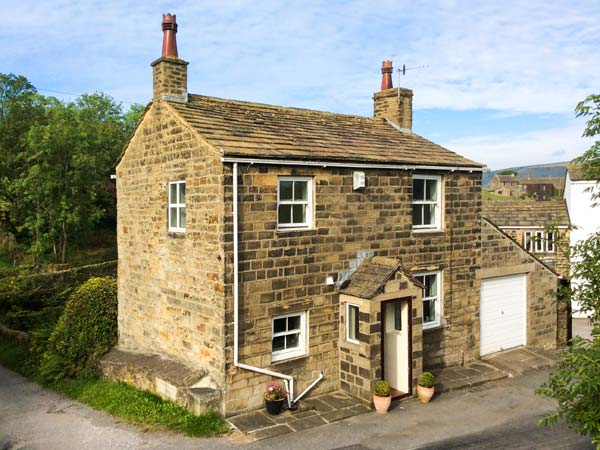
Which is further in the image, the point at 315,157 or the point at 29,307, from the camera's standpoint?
the point at 29,307

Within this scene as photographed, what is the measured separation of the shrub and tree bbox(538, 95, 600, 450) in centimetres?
1212

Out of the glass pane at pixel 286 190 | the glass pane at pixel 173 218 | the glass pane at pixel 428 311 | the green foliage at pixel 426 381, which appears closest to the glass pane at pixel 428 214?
the glass pane at pixel 428 311

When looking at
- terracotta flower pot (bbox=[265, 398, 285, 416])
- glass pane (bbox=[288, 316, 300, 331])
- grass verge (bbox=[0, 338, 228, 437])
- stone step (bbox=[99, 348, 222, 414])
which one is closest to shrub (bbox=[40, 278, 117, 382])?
grass verge (bbox=[0, 338, 228, 437])

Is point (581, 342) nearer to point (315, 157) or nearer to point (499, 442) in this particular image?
point (499, 442)

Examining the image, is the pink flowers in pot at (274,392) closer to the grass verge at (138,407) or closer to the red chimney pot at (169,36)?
the grass verge at (138,407)

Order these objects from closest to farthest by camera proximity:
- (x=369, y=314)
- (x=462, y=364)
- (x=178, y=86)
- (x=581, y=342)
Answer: (x=581, y=342) < (x=369, y=314) < (x=178, y=86) < (x=462, y=364)

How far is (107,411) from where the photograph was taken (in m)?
11.8

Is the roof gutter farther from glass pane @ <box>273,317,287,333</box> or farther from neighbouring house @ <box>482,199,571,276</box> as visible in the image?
neighbouring house @ <box>482,199,571,276</box>

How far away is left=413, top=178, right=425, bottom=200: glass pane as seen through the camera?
1418 cm

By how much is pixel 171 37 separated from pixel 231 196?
197 inches

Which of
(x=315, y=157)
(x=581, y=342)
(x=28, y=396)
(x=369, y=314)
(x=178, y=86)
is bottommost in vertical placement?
(x=28, y=396)

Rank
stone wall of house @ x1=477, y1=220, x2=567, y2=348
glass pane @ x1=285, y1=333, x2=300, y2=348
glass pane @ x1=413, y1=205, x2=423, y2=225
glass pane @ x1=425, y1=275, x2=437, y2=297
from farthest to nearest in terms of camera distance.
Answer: stone wall of house @ x1=477, y1=220, x2=567, y2=348
glass pane @ x1=425, y1=275, x2=437, y2=297
glass pane @ x1=413, y1=205, x2=423, y2=225
glass pane @ x1=285, y1=333, x2=300, y2=348

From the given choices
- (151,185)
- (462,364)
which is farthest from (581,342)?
(151,185)

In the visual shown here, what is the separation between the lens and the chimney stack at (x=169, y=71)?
1264 cm
